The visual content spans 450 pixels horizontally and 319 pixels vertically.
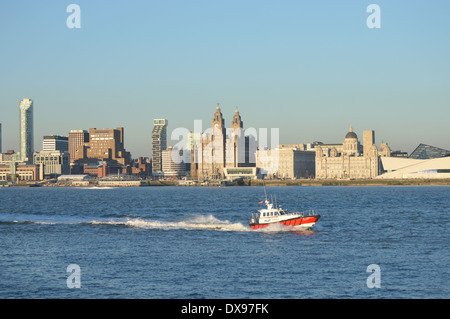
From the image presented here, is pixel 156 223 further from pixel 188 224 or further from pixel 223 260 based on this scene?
pixel 223 260

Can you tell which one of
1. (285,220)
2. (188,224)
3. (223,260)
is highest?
(285,220)

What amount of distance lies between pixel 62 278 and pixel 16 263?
7796 millimetres

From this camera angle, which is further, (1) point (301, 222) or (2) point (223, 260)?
(1) point (301, 222)

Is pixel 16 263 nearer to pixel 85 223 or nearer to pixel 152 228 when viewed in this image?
pixel 152 228

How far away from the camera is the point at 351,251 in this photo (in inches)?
1941

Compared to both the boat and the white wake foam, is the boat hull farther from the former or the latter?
the white wake foam

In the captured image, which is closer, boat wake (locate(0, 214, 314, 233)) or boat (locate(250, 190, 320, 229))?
boat (locate(250, 190, 320, 229))
